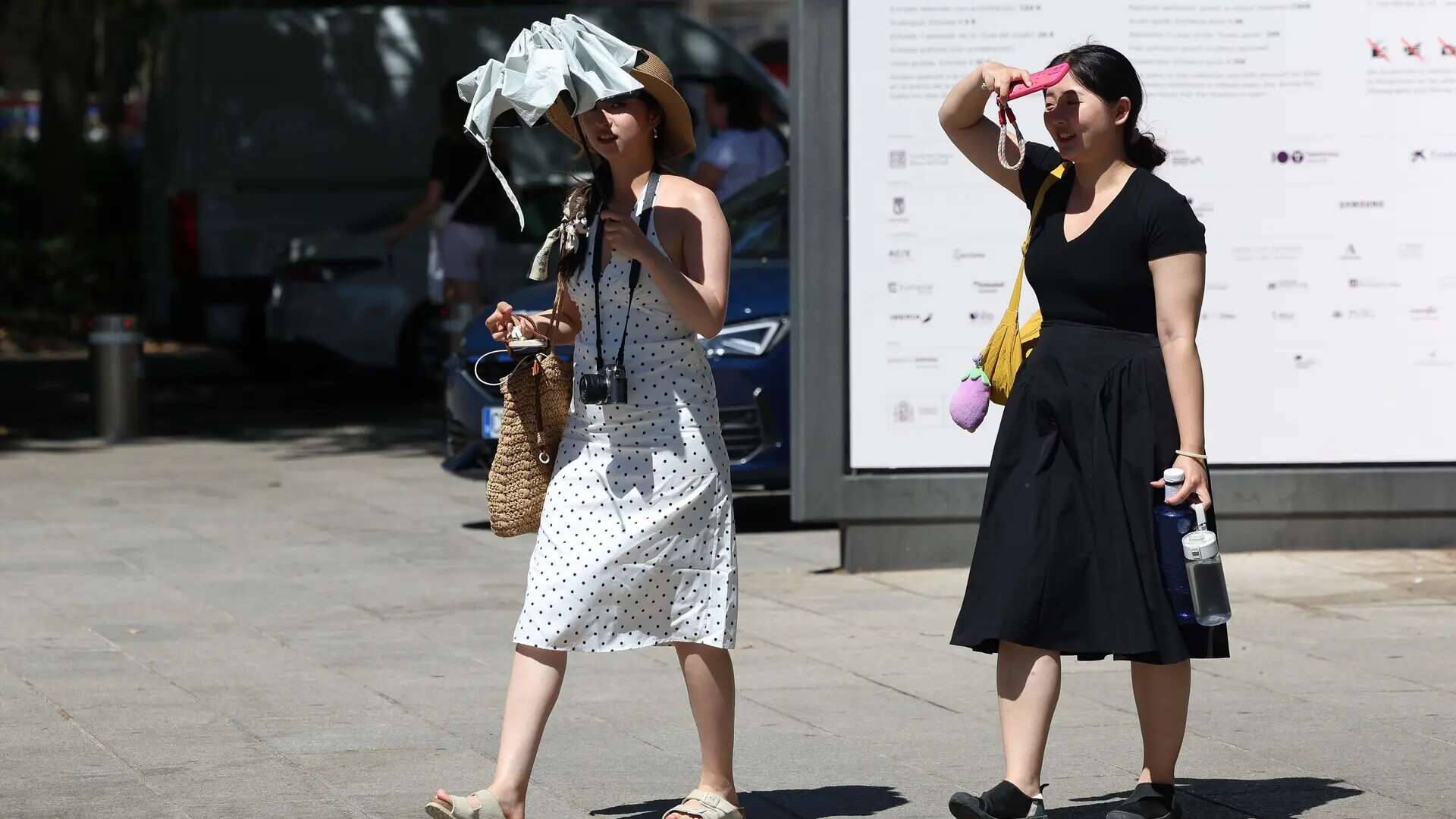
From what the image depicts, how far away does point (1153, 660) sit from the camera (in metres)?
4.66

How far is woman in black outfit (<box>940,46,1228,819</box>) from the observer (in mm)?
4637

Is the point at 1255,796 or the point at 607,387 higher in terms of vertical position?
the point at 607,387

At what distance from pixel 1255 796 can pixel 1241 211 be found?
3722 millimetres

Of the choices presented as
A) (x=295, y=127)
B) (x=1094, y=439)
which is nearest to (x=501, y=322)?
(x=1094, y=439)

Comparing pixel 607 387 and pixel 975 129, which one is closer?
pixel 607 387

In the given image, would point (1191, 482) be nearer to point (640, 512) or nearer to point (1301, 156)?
point (640, 512)

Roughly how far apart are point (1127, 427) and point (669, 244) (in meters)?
1.02

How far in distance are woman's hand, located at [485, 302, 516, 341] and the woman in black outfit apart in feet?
3.58

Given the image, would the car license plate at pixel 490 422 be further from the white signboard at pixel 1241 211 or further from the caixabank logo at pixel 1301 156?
the caixabank logo at pixel 1301 156

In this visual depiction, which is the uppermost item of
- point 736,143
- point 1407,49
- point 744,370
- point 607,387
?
point 1407,49

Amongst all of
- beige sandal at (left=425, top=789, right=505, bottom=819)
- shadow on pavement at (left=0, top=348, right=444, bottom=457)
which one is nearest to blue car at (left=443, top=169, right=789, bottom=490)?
shadow on pavement at (left=0, top=348, right=444, bottom=457)

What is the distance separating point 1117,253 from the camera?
183 inches

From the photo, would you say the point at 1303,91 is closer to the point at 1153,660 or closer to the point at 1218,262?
the point at 1218,262

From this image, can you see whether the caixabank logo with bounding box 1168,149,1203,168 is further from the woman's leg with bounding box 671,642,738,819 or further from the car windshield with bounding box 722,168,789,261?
the woman's leg with bounding box 671,642,738,819
